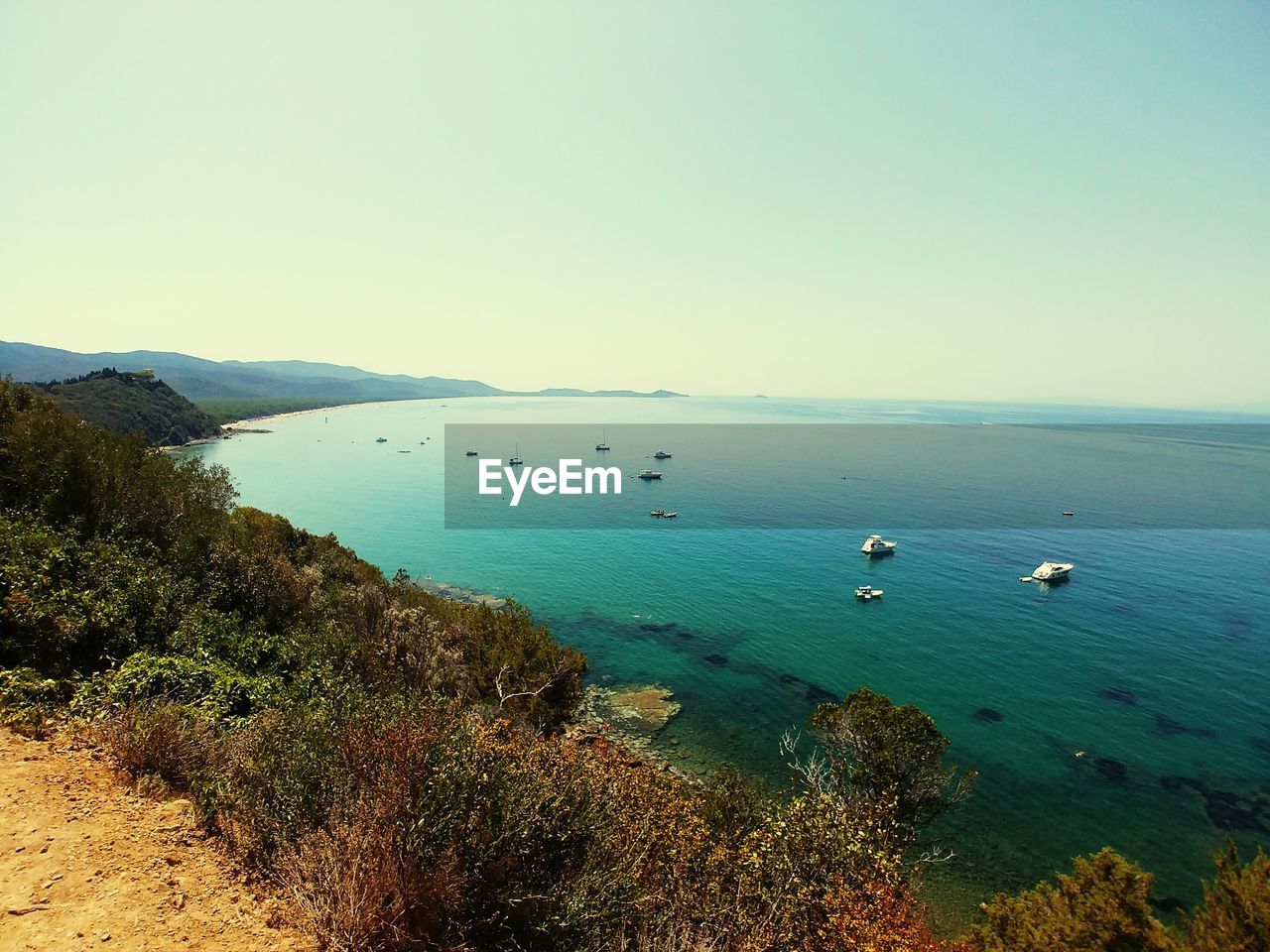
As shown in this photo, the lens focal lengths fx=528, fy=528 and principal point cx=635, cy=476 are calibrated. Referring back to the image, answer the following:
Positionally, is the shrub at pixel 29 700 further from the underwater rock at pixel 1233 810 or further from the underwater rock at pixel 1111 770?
the underwater rock at pixel 1233 810

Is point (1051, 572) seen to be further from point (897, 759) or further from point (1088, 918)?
point (1088, 918)

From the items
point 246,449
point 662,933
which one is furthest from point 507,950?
point 246,449

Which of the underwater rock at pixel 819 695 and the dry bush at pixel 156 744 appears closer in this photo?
the dry bush at pixel 156 744

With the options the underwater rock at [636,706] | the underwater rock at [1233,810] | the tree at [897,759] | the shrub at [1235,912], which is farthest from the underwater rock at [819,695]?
the shrub at [1235,912]

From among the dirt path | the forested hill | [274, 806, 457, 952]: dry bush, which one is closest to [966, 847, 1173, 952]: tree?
[274, 806, 457, 952]: dry bush

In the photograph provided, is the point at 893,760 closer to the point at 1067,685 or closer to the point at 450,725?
the point at 450,725

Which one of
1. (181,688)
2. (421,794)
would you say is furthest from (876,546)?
(181,688)
